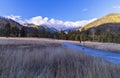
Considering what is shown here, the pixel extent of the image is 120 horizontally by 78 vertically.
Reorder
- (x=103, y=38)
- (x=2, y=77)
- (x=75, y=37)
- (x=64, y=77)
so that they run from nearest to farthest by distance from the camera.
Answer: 1. (x=2, y=77)
2. (x=64, y=77)
3. (x=103, y=38)
4. (x=75, y=37)

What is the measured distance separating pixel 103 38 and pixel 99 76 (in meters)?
85.9

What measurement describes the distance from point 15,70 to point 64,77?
51.9 inches

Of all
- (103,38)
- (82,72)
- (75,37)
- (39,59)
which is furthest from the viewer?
(75,37)

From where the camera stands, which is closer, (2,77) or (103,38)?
(2,77)

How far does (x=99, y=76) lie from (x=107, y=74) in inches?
12.3

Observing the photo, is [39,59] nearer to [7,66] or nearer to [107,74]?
[7,66]

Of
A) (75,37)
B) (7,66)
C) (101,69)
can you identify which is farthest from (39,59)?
(75,37)

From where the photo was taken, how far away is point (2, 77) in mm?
4887

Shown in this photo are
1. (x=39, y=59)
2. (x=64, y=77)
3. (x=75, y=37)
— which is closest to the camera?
(x=64, y=77)

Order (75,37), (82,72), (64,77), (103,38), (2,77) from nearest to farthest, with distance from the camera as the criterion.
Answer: (2,77) < (64,77) < (82,72) < (103,38) < (75,37)

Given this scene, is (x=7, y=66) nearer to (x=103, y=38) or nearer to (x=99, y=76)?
(x=99, y=76)

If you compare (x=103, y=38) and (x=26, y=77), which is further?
(x=103, y=38)

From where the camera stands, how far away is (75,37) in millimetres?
99000

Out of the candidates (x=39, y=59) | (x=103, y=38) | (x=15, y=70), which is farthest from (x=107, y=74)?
(x=103, y=38)
